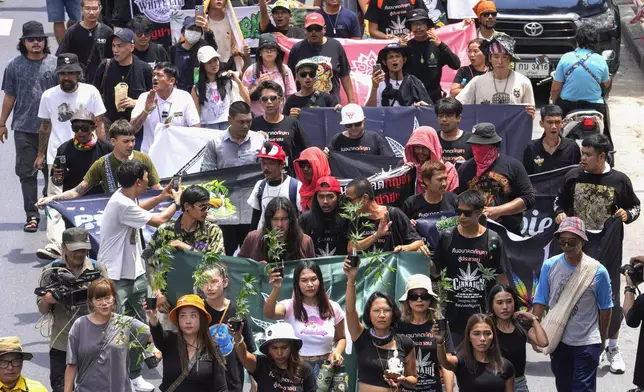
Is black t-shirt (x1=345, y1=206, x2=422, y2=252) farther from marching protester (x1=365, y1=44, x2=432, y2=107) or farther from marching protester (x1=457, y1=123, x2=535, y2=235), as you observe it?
marching protester (x1=365, y1=44, x2=432, y2=107)

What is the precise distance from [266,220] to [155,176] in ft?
6.52

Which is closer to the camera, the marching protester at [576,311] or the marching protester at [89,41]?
the marching protester at [576,311]

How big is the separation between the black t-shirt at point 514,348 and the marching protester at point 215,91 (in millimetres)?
5516

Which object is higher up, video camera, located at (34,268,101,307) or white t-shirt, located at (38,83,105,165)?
white t-shirt, located at (38,83,105,165)

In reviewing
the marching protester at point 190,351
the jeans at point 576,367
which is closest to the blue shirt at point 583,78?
the jeans at point 576,367

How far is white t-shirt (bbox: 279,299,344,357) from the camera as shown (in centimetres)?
1151

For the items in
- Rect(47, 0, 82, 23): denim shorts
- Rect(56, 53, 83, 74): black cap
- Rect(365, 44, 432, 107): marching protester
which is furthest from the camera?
Rect(47, 0, 82, 23): denim shorts

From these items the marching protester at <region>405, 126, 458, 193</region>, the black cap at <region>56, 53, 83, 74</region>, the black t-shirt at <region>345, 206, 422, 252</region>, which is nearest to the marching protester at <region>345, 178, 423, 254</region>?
the black t-shirt at <region>345, 206, 422, 252</region>

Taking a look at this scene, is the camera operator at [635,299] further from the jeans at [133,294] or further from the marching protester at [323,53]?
the marching protester at [323,53]

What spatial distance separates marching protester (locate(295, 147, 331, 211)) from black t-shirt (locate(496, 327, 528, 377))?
2538 mm

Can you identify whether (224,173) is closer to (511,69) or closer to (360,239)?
(360,239)

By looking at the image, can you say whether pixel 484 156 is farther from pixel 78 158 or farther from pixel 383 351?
pixel 78 158

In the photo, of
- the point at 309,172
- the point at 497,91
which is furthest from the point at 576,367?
the point at 497,91

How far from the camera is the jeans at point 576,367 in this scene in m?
11.8
